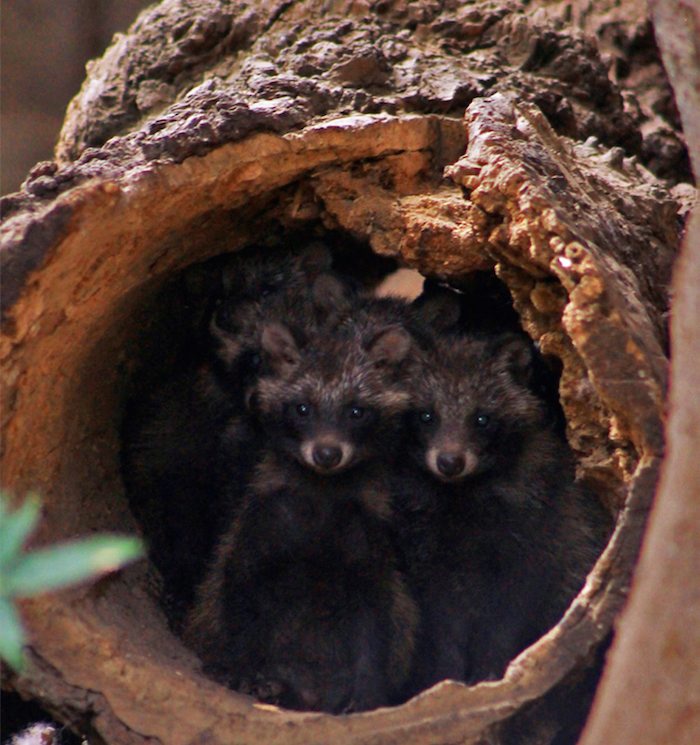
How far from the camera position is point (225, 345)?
17.0 feet

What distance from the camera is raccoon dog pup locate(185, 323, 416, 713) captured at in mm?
4297

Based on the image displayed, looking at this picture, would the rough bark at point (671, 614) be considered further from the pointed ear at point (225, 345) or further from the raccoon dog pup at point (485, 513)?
the pointed ear at point (225, 345)

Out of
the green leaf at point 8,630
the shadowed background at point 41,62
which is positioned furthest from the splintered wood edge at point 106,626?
the shadowed background at point 41,62

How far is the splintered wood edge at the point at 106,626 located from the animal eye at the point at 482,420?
1269 mm

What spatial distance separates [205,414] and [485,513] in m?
1.45

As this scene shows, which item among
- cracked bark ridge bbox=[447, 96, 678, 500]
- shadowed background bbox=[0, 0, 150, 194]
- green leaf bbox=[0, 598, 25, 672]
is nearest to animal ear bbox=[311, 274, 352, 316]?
cracked bark ridge bbox=[447, 96, 678, 500]

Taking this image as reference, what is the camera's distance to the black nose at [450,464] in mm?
4355

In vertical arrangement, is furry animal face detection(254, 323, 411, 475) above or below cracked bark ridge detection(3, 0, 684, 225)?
below

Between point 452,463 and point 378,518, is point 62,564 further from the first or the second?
point 378,518

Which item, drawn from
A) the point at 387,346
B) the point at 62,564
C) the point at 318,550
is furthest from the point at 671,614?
the point at 387,346

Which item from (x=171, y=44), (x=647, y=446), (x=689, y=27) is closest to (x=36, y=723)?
(x=647, y=446)

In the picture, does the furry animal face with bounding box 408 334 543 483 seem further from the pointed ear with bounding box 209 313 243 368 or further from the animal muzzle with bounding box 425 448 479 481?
the pointed ear with bounding box 209 313 243 368

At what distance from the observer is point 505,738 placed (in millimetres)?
3359

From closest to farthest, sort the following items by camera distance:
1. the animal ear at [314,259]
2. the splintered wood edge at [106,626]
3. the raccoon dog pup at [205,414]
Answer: the splintered wood edge at [106,626] < the raccoon dog pup at [205,414] < the animal ear at [314,259]
